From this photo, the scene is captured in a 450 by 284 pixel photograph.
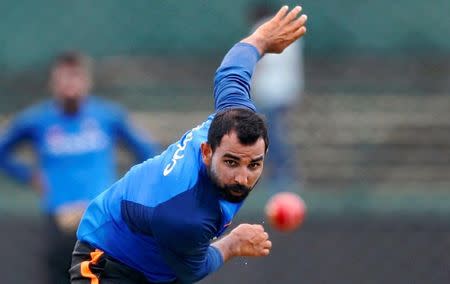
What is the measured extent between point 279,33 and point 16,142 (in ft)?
15.6

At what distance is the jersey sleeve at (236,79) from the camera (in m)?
6.89

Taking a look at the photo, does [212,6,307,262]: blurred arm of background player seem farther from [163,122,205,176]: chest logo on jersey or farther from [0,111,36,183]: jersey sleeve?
[0,111,36,183]: jersey sleeve

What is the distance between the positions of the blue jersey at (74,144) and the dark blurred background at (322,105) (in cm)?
95

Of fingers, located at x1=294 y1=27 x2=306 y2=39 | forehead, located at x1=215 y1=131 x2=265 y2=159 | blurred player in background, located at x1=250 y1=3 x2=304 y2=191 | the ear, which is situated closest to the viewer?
forehead, located at x1=215 y1=131 x2=265 y2=159

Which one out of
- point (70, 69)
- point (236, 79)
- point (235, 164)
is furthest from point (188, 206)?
point (70, 69)

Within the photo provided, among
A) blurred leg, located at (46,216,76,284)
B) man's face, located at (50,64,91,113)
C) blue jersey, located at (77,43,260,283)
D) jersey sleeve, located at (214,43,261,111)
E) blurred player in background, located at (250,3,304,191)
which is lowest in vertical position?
blue jersey, located at (77,43,260,283)

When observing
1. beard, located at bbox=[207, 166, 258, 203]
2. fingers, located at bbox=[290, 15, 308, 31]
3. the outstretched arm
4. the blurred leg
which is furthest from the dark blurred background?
beard, located at bbox=[207, 166, 258, 203]

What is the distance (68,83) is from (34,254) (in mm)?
1823

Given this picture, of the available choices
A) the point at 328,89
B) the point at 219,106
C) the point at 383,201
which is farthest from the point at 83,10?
the point at 219,106

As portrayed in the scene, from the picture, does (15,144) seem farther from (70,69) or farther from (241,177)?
(241,177)

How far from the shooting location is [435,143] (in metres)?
14.5

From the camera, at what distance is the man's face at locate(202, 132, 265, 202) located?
6281 millimetres

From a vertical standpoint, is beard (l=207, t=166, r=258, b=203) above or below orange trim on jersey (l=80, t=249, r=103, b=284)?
above

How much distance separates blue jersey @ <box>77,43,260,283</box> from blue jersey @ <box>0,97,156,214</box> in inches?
158
